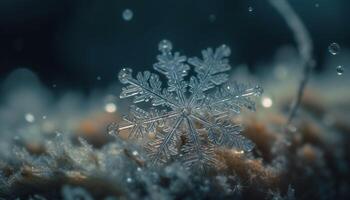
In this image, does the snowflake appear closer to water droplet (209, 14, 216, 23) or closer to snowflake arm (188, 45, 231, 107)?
snowflake arm (188, 45, 231, 107)

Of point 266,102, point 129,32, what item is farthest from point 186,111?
point 129,32

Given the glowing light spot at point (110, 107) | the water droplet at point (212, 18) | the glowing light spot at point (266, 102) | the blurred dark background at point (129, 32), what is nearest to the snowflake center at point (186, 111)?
the glowing light spot at point (266, 102)

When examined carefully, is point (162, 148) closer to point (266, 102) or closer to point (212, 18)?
point (266, 102)

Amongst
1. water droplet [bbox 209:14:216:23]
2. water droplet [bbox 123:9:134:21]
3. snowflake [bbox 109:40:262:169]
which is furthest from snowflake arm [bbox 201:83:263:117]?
water droplet [bbox 123:9:134:21]

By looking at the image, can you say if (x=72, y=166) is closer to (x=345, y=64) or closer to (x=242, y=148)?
(x=242, y=148)

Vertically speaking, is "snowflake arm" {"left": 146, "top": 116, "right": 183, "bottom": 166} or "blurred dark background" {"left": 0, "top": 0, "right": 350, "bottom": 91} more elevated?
"blurred dark background" {"left": 0, "top": 0, "right": 350, "bottom": 91}
